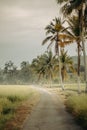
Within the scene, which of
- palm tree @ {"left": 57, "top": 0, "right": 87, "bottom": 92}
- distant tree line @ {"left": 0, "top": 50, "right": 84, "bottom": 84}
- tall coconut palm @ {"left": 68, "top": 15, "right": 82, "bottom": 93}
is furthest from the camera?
distant tree line @ {"left": 0, "top": 50, "right": 84, "bottom": 84}

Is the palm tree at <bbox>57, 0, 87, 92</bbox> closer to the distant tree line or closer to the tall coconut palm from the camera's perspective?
the tall coconut palm

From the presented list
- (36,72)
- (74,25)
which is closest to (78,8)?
(74,25)

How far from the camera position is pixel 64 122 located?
608 inches

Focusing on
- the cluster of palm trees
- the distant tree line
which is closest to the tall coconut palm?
the cluster of palm trees

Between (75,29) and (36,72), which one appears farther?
(36,72)

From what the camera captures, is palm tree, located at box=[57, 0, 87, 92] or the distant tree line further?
the distant tree line

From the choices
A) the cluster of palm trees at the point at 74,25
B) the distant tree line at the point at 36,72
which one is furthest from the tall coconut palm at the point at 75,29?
the distant tree line at the point at 36,72

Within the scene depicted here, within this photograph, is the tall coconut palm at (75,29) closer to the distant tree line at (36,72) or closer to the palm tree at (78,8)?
the palm tree at (78,8)

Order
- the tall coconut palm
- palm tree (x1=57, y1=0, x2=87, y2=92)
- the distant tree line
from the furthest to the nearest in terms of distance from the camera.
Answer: the distant tree line
the tall coconut palm
palm tree (x1=57, y1=0, x2=87, y2=92)

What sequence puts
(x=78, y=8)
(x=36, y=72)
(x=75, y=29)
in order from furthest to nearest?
1. (x=36, y=72)
2. (x=75, y=29)
3. (x=78, y=8)

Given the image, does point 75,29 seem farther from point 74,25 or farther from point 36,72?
point 36,72

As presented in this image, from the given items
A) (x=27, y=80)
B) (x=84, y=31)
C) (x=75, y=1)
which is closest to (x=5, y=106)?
(x=75, y=1)

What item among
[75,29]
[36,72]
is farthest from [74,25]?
[36,72]

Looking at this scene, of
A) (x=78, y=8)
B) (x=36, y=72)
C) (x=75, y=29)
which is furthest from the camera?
(x=36, y=72)
